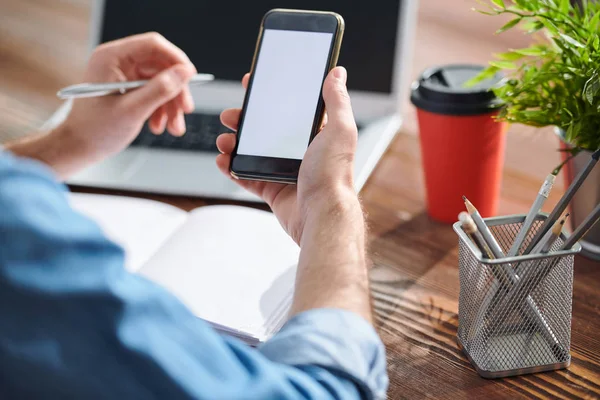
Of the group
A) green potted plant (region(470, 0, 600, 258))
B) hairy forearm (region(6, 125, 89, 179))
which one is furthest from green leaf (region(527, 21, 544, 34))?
hairy forearm (region(6, 125, 89, 179))

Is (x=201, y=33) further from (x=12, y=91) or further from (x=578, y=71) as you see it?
(x=578, y=71)

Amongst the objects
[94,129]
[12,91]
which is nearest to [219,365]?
[94,129]

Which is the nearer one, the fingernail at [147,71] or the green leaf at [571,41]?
the green leaf at [571,41]

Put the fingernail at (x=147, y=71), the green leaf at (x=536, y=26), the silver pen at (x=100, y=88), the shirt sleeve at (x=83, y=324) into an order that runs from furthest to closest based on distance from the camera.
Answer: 1. the fingernail at (x=147, y=71)
2. the silver pen at (x=100, y=88)
3. the green leaf at (x=536, y=26)
4. the shirt sleeve at (x=83, y=324)

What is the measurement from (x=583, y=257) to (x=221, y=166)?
446 mm

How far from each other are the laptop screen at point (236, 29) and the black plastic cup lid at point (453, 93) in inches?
9.0

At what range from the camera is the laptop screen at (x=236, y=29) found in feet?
3.57

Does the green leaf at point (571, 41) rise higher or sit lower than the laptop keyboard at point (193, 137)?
higher

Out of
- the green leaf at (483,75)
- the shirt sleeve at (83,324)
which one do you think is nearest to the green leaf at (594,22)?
the green leaf at (483,75)

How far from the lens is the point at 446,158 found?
862mm

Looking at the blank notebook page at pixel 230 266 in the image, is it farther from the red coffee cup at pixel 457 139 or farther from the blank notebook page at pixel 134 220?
the red coffee cup at pixel 457 139

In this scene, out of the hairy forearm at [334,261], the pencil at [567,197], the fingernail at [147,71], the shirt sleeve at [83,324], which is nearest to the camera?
the shirt sleeve at [83,324]

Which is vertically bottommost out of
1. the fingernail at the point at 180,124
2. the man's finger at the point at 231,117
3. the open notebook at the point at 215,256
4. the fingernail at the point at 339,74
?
the open notebook at the point at 215,256

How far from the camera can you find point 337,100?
69 centimetres
